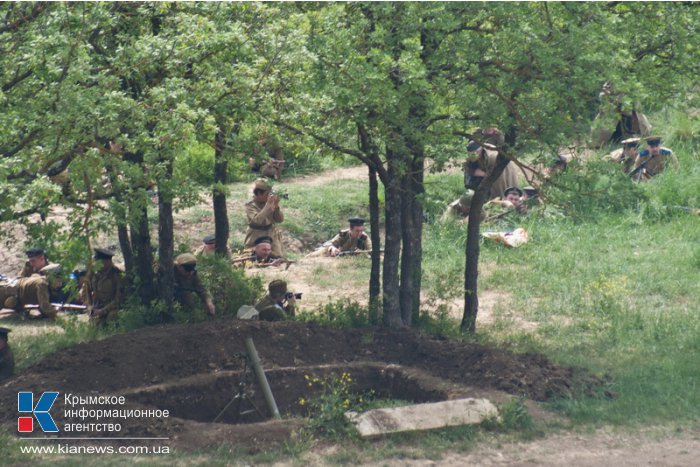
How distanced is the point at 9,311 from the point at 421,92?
21.7 ft

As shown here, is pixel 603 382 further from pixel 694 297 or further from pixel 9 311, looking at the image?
pixel 9 311

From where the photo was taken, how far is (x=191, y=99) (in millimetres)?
9953

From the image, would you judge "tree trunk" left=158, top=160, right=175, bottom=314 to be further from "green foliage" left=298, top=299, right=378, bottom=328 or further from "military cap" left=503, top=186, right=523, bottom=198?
"military cap" left=503, top=186, right=523, bottom=198

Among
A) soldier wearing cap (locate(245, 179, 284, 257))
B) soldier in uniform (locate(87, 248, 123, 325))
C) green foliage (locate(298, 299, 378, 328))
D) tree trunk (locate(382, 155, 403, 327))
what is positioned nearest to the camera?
tree trunk (locate(382, 155, 403, 327))

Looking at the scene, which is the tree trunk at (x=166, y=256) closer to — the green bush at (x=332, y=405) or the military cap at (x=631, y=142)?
the green bush at (x=332, y=405)

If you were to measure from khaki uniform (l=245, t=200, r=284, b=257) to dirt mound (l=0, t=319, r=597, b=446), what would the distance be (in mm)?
4619

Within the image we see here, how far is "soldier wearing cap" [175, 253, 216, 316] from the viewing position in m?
12.7

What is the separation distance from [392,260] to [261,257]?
176 inches

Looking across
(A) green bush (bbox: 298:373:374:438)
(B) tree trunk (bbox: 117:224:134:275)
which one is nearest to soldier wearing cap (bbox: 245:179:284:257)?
(B) tree trunk (bbox: 117:224:134:275)

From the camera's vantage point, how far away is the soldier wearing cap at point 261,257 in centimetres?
1609

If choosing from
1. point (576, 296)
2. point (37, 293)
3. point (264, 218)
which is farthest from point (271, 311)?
point (576, 296)

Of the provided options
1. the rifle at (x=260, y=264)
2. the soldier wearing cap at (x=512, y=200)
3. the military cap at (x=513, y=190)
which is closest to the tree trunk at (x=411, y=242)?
the rifle at (x=260, y=264)

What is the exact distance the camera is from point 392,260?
1213cm

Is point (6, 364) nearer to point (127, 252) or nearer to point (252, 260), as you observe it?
point (127, 252)
